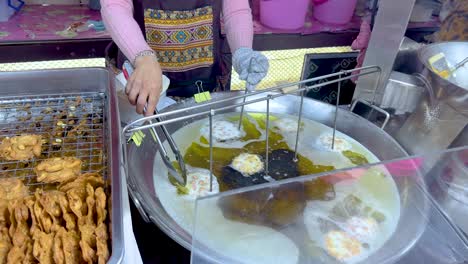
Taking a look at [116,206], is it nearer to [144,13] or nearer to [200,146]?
[200,146]

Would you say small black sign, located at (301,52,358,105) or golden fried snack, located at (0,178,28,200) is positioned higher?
golden fried snack, located at (0,178,28,200)

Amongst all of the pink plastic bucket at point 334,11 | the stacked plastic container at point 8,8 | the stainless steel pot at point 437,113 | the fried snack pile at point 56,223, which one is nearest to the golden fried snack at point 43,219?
the fried snack pile at point 56,223

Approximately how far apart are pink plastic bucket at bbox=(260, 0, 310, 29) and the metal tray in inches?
71.6

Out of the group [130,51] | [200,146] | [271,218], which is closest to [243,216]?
[271,218]

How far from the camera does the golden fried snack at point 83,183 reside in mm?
1100

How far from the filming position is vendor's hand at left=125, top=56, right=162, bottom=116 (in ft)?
4.34

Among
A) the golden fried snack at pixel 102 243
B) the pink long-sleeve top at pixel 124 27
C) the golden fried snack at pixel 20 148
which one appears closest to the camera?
the golden fried snack at pixel 102 243

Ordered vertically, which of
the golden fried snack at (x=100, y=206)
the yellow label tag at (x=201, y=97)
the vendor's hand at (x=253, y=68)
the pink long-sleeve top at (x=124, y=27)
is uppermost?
the pink long-sleeve top at (x=124, y=27)

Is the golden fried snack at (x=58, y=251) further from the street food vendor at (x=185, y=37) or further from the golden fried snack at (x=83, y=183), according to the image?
the street food vendor at (x=185, y=37)

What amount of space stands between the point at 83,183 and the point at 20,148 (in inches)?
12.6

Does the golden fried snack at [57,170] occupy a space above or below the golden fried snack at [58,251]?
above

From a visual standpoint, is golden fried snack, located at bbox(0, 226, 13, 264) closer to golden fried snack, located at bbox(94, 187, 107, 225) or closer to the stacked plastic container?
golden fried snack, located at bbox(94, 187, 107, 225)

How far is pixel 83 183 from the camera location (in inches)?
43.6

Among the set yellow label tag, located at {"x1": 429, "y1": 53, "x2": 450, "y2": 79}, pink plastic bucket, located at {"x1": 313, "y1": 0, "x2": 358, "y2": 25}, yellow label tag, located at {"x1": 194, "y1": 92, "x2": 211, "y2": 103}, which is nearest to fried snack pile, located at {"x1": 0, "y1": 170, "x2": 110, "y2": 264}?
yellow label tag, located at {"x1": 194, "y1": 92, "x2": 211, "y2": 103}
